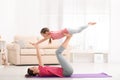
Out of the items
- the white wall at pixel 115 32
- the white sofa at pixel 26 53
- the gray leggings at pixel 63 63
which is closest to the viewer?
the gray leggings at pixel 63 63

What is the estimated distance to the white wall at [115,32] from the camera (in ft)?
34.2

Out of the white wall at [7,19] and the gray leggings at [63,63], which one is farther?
the white wall at [7,19]

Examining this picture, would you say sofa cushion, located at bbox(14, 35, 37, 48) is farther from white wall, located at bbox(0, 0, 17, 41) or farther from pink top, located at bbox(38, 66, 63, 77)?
pink top, located at bbox(38, 66, 63, 77)

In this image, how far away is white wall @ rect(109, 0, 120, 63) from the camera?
34.2 feet

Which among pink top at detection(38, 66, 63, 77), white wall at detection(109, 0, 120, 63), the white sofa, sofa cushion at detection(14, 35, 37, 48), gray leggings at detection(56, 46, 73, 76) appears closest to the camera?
gray leggings at detection(56, 46, 73, 76)

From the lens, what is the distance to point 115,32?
10.5 metres

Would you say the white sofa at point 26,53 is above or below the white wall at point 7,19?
below

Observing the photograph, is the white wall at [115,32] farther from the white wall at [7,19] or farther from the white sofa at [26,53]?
the white wall at [7,19]

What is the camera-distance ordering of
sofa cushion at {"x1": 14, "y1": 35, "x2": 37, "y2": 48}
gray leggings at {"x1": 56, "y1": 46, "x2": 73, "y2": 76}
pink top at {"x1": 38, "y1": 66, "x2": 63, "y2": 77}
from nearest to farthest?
gray leggings at {"x1": 56, "y1": 46, "x2": 73, "y2": 76} → pink top at {"x1": 38, "y1": 66, "x2": 63, "y2": 77} → sofa cushion at {"x1": 14, "y1": 35, "x2": 37, "y2": 48}

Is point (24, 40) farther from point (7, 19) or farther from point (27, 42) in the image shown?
point (7, 19)

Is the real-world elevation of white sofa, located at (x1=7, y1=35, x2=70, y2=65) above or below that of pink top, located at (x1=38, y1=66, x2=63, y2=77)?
above

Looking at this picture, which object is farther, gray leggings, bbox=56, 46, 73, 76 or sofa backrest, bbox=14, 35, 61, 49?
sofa backrest, bbox=14, 35, 61, 49

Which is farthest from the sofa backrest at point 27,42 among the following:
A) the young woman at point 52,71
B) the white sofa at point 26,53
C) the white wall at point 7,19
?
the young woman at point 52,71

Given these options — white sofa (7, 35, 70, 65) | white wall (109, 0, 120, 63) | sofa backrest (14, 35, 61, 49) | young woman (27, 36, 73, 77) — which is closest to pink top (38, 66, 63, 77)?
young woman (27, 36, 73, 77)
